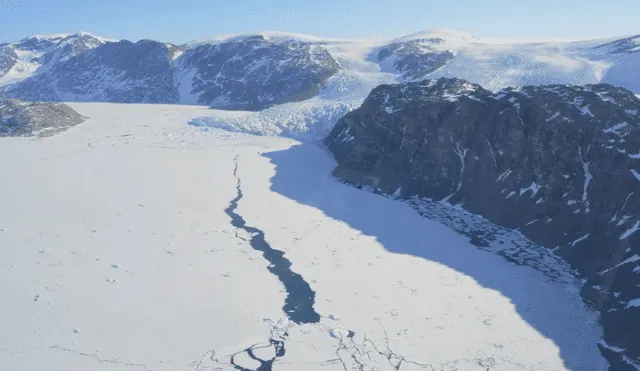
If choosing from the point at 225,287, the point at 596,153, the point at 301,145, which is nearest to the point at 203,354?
the point at 225,287

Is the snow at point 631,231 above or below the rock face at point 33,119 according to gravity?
below

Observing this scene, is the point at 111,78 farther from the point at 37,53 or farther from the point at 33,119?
the point at 33,119

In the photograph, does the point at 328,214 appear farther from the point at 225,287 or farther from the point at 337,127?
the point at 337,127

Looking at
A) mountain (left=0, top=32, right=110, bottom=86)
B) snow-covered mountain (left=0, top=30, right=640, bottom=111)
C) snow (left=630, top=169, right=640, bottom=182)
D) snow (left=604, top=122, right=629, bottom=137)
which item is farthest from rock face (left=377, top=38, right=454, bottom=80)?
mountain (left=0, top=32, right=110, bottom=86)

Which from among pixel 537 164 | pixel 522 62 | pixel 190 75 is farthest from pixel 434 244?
pixel 190 75

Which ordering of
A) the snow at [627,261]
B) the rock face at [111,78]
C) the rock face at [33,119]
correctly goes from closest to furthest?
the snow at [627,261] → the rock face at [33,119] → the rock face at [111,78]

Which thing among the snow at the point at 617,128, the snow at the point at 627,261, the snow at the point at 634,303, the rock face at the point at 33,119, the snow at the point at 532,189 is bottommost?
the snow at the point at 634,303

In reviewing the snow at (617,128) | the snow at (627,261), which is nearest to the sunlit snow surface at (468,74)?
the snow at (617,128)

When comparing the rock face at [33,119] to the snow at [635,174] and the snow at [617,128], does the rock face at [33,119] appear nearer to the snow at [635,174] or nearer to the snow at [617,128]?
the snow at [617,128]
